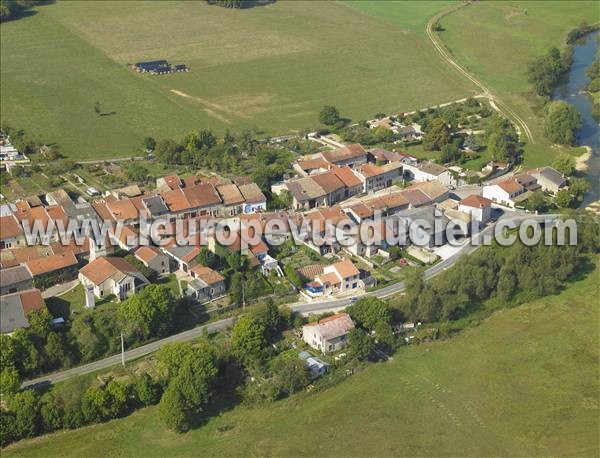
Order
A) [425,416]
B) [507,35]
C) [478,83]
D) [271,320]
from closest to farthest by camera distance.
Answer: [425,416]
[271,320]
[478,83]
[507,35]

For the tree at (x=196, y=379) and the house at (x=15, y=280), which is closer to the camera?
the tree at (x=196, y=379)

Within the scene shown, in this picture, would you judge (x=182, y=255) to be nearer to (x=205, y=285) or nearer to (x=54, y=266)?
(x=205, y=285)

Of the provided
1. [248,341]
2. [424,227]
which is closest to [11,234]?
[248,341]

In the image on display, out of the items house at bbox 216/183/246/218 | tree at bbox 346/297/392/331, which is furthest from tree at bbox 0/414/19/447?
house at bbox 216/183/246/218

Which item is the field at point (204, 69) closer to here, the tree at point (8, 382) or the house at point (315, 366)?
the tree at point (8, 382)

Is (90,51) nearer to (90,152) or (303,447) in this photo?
(90,152)

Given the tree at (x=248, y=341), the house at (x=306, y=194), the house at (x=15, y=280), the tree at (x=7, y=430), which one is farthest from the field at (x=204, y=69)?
the tree at (x=7, y=430)
